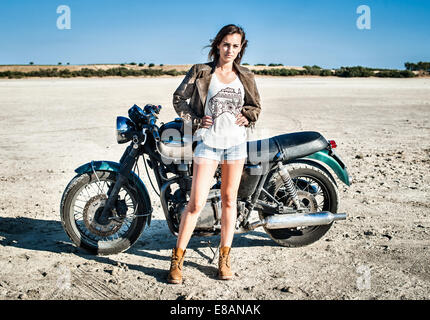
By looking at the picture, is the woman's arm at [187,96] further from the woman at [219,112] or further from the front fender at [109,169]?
the front fender at [109,169]

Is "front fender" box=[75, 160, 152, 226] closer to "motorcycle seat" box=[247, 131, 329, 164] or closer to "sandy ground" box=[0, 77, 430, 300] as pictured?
"sandy ground" box=[0, 77, 430, 300]

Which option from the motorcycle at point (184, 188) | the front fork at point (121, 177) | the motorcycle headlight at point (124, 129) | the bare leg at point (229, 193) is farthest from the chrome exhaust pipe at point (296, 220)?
the motorcycle headlight at point (124, 129)

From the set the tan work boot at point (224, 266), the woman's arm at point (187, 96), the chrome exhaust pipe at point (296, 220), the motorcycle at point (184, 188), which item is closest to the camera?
the woman's arm at point (187, 96)

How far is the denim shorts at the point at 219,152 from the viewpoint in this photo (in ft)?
11.7

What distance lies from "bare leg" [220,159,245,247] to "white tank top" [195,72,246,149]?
0.19 meters

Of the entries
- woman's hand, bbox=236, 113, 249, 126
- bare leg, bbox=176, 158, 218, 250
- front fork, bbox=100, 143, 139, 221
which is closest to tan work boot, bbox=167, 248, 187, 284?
bare leg, bbox=176, 158, 218, 250

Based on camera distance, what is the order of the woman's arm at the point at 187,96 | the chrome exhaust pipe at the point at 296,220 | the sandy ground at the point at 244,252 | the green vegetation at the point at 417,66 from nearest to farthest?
1. the woman's arm at the point at 187,96
2. the sandy ground at the point at 244,252
3. the chrome exhaust pipe at the point at 296,220
4. the green vegetation at the point at 417,66

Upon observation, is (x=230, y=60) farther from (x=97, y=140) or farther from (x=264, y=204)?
(x=97, y=140)

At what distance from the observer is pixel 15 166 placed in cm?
802

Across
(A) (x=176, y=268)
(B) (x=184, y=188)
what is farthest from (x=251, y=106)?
(A) (x=176, y=268)

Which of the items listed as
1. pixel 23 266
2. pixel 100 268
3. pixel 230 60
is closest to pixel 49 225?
pixel 23 266

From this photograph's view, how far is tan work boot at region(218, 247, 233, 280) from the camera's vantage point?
3.89 metres

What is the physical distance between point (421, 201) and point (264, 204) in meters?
2.96

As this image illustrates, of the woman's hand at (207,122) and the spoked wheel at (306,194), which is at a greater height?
the woman's hand at (207,122)
